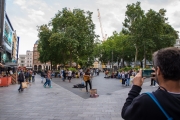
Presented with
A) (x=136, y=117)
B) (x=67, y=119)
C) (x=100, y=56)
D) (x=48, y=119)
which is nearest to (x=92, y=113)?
(x=67, y=119)

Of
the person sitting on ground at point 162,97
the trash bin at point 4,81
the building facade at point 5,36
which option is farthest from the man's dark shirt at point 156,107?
the building facade at point 5,36

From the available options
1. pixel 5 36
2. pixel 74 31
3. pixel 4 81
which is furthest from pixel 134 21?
pixel 4 81

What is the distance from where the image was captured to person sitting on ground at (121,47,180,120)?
4.98 feet

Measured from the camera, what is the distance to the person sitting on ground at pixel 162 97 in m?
1.52

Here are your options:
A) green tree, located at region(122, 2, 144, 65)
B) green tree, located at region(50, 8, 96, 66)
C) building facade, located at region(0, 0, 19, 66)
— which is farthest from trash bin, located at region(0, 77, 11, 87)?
green tree, located at region(122, 2, 144, 65)

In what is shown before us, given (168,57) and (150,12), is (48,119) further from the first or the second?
(150,12)

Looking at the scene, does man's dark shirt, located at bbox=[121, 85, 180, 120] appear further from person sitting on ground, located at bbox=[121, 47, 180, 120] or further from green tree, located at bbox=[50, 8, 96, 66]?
green tree, located at bbox=[50, 8, 96, 66]

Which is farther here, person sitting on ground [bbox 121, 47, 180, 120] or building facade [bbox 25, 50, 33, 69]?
building facade [bbox 25, 50, 33, 69]

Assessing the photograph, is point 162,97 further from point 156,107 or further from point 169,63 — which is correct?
point 169,63

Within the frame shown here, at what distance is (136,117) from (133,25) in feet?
137

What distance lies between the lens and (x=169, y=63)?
5.50ft

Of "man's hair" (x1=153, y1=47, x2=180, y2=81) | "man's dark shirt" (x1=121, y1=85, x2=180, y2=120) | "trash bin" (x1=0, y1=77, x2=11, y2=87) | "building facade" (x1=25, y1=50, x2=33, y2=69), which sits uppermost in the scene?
"building facade" (x1=25, y1=50, x2=33, y2=69)

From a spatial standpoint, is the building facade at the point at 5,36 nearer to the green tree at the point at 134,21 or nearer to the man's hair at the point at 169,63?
the green tree at the point at 134,21

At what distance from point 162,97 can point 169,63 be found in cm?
30
